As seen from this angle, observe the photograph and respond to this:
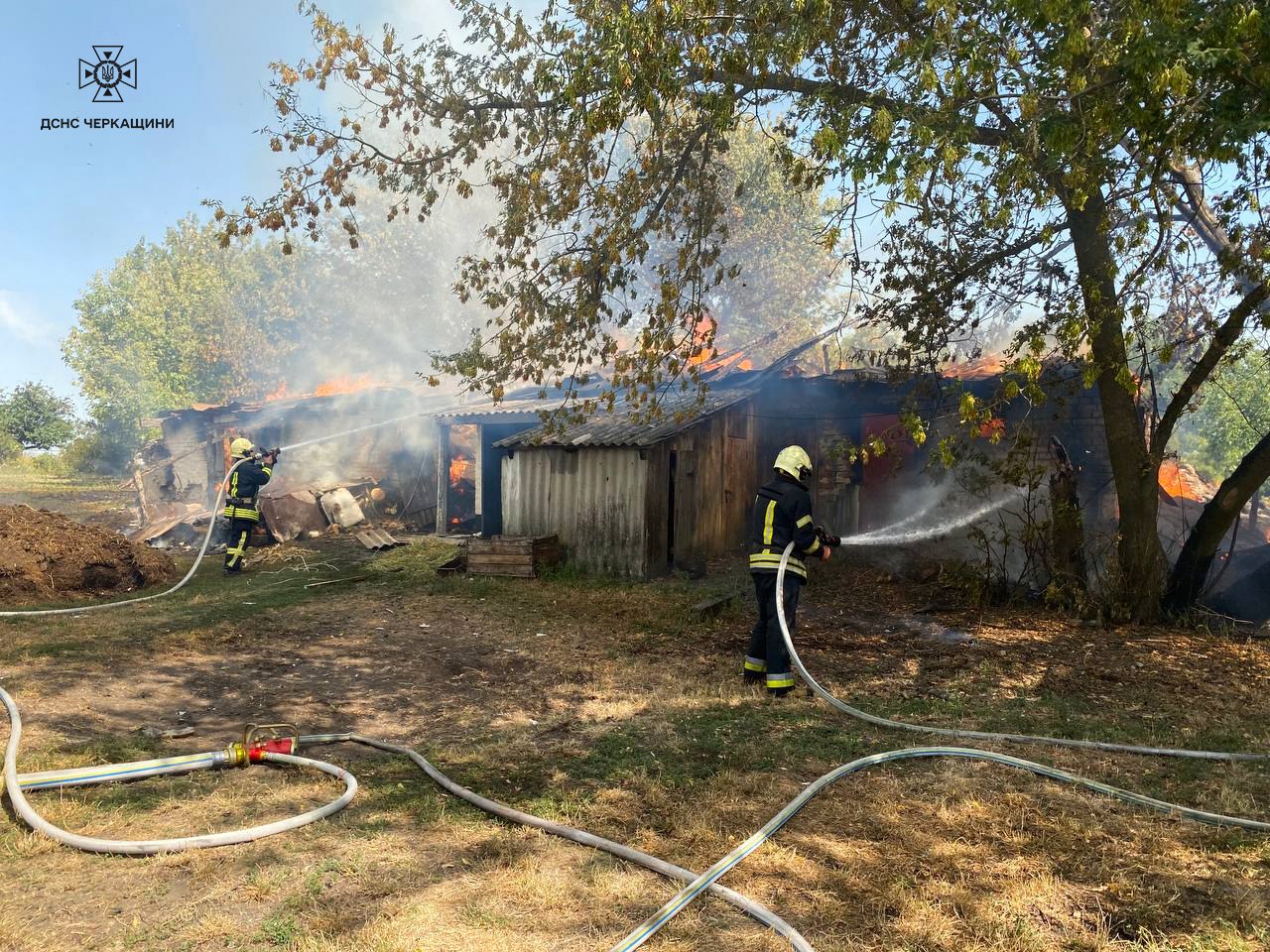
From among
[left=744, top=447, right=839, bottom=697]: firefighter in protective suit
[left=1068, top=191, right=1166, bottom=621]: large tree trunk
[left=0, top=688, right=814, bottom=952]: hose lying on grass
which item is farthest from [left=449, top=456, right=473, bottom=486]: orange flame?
[left=0, top=688, right=814, bottom=952]: hose lying on grass

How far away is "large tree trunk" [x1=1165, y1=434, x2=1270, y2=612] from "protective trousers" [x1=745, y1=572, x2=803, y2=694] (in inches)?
208

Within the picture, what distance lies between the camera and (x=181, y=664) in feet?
23.7

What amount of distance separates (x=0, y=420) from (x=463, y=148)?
4323 centimetres

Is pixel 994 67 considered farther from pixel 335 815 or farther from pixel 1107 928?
pixel 335 815

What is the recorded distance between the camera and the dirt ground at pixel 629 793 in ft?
9.70

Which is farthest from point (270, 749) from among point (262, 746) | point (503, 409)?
point (503, 409)

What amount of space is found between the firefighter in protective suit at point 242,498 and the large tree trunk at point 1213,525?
13.0 m

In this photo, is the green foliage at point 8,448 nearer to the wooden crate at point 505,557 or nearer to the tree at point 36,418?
the tree at point 36,418

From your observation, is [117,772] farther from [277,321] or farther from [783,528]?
[277,321]

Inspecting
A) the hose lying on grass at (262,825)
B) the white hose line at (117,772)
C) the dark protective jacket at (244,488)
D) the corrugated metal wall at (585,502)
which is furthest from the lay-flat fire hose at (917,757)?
the dark protective jacket at (244,488)

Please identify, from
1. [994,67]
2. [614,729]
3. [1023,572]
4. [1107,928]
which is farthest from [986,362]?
[1107,928]

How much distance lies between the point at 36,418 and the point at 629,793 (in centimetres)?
4830

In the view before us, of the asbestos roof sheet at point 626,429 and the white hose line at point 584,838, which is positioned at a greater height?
the asbestos roof sheet at point 626,429

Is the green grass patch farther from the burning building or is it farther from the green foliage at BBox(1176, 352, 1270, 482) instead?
the green foliage at BBox(1176, 352, 1270, 482)
